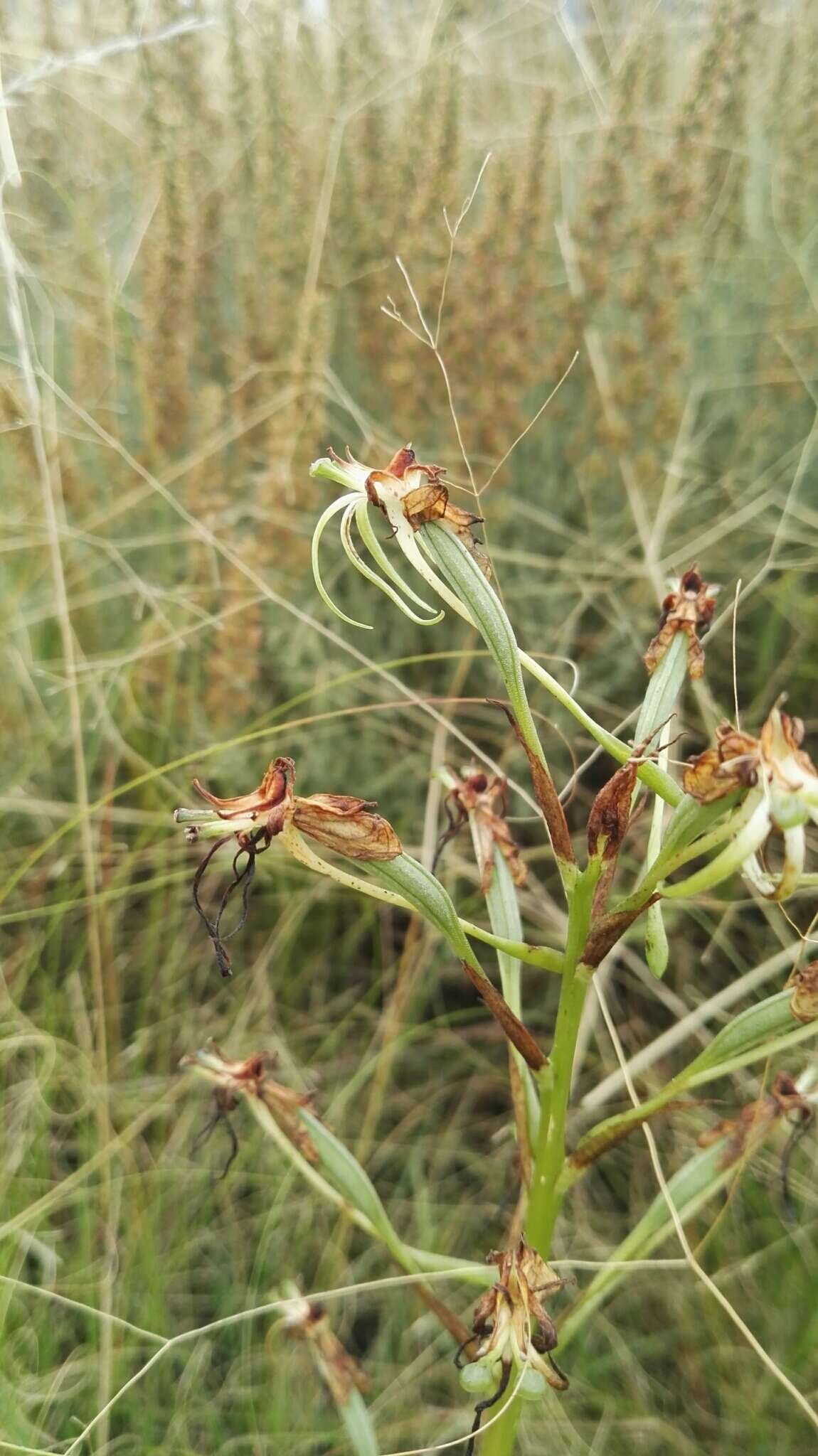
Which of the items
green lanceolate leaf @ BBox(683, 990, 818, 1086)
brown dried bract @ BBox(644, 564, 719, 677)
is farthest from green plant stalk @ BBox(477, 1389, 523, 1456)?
brown dried bract @ BBox(644, 564, 719, 677)

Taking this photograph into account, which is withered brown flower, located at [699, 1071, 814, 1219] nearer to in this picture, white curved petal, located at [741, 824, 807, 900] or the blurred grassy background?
white curved petal, located at [741, 824, 807, 900]

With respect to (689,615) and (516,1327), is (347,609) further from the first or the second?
(516,1327)

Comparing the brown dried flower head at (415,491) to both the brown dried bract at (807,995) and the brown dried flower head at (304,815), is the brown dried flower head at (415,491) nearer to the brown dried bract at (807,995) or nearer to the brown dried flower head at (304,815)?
the brown dried flower head at (304,815)

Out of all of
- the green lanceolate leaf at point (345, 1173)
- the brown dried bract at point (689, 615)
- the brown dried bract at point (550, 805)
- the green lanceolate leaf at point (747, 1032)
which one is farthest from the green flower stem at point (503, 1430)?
the brown dried bract at point (689, 615)

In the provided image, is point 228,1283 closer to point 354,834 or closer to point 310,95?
point 354,834

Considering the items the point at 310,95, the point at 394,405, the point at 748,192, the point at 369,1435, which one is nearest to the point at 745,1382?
the point at 369,1435

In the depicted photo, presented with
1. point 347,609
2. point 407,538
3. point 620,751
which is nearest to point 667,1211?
point 620,751
